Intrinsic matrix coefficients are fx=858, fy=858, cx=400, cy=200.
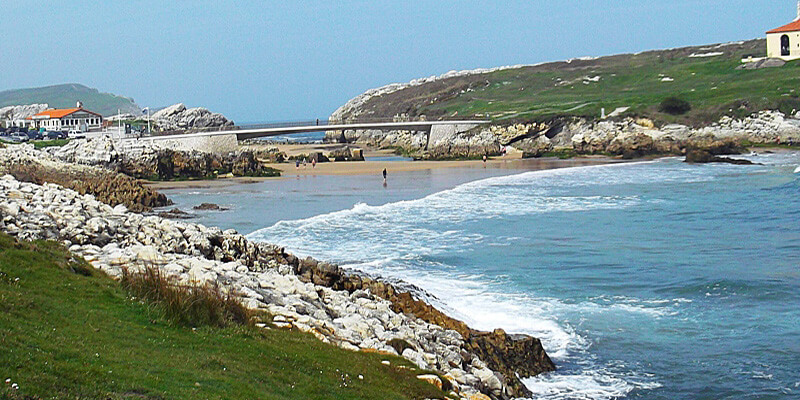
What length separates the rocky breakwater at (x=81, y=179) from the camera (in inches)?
1394

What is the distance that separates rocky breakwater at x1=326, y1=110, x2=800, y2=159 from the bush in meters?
3.47

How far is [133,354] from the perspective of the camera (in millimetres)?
8320

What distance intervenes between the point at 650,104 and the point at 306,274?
7383 cm

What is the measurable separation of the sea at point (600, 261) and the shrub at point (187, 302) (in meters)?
4.71

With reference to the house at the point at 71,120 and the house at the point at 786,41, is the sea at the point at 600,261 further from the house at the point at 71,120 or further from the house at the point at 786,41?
the house at the point at 786,41

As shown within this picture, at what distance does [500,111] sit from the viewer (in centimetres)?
10056

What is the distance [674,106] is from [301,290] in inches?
2877

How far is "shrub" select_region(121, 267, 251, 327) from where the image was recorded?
10.3m

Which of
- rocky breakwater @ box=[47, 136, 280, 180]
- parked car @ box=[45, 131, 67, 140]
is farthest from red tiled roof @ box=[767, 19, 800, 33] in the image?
parked car @ box=[45, 131, 67, 140]

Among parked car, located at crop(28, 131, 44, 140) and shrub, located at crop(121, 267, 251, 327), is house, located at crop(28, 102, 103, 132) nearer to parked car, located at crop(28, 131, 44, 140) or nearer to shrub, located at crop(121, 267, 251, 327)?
parked car, located at crop(28, 131, 44, 140)

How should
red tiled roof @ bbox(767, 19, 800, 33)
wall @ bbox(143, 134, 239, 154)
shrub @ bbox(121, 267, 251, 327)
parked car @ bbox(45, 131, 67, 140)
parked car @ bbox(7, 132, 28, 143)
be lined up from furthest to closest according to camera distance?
red tiled roof @ bbox(767, 19, 800, 33)
parked car @ bbox(45, 131, 67, 140)
wall @ bbox(143, 134, 239, 154)
parked car @ bbox(7, 132, 28, 143)
shrub @ bbox(121, 267, 251, 327)

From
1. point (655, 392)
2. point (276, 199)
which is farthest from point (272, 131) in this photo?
point (655, 392)

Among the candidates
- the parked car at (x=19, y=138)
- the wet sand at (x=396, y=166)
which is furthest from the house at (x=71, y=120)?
the wet sand at (x=396, y=166)

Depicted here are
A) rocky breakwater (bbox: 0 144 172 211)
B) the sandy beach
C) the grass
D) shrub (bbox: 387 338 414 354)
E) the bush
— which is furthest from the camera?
the bush
